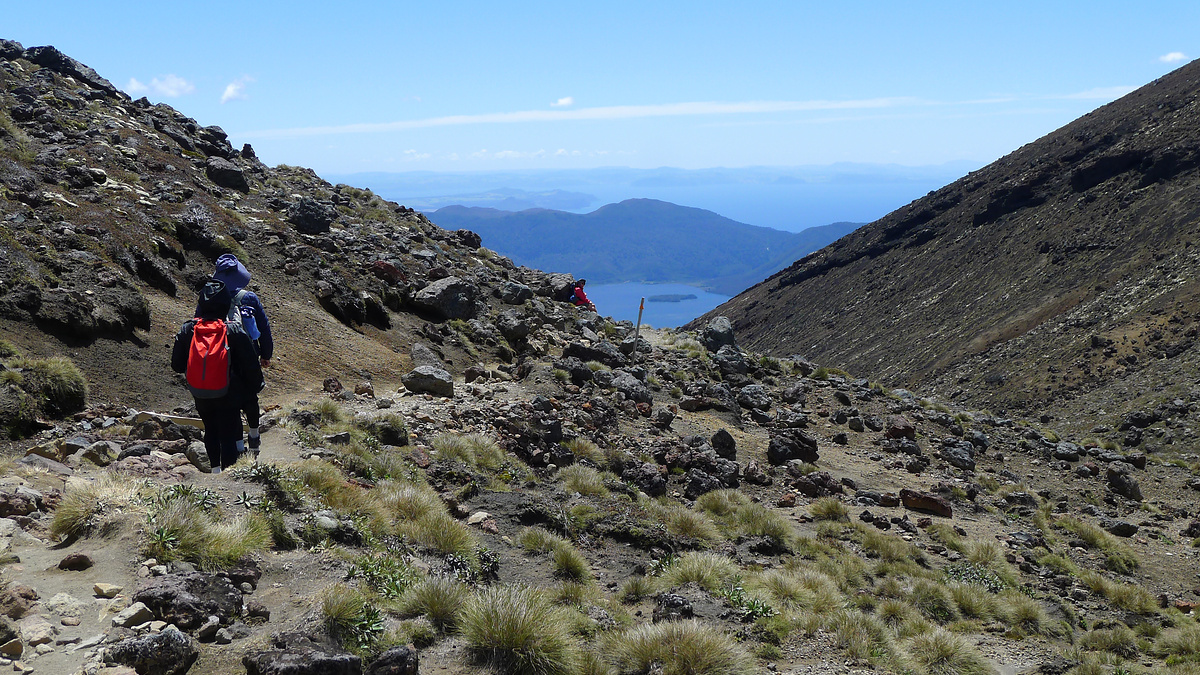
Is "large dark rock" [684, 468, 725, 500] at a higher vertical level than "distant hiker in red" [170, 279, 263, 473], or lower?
lower

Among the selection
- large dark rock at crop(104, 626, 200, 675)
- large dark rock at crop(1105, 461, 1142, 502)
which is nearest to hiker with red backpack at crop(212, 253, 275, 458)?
large dark rock at crop(104, 626, 200, 675)

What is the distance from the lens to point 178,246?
1391cm

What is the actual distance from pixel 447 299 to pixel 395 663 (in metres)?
13.5

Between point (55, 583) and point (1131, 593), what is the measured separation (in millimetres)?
12453

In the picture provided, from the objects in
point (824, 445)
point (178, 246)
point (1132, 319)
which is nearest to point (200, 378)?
point (178, 246)

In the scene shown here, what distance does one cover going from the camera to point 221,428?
21.2 feet

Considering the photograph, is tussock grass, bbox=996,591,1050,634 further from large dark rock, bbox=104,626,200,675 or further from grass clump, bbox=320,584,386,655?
large dark rock, bbox=104,626,200,675

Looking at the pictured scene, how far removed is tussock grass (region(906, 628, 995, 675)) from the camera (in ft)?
21.0

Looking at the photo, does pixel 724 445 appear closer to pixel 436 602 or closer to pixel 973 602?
pixel 973 602

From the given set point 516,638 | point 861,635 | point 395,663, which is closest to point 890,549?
point 861,635

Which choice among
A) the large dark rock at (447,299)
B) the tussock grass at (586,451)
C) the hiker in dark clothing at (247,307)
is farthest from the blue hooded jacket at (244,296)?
the large dark rock at (447,299)

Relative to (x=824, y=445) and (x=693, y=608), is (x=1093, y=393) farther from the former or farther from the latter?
(x=693, y=608)

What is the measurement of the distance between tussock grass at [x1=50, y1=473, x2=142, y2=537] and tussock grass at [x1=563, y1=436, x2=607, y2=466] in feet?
21.7

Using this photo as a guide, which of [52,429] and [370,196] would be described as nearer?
[52,429]
